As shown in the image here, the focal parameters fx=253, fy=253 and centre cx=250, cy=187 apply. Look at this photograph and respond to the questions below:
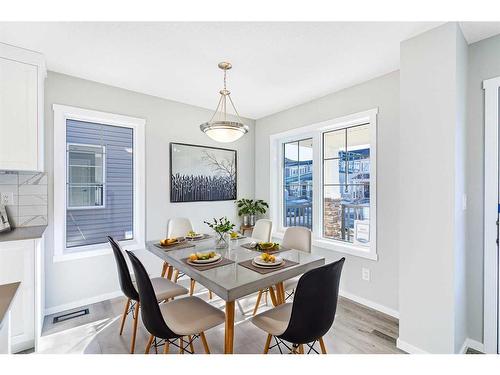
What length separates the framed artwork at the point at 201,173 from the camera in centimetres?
347

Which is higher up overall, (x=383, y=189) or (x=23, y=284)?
(x=383, y=189)

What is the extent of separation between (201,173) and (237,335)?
7.22 feet

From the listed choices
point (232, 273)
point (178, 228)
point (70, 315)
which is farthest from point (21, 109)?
point (232, 273)

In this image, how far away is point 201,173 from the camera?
3.72 metres

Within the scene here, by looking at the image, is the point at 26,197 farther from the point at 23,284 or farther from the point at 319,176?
the point at 319,176

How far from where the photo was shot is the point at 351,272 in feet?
9.67

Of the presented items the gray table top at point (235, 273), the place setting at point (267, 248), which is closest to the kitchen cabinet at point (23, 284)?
the gray table top at point (235, 273)

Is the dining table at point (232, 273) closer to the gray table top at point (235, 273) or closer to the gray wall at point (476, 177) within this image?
the gray table top at point (235, 273)

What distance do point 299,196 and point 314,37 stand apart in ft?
7.35

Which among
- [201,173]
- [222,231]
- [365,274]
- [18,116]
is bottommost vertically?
[365,274]

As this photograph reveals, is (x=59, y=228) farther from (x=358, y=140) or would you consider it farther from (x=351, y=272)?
(x=358, y=140)

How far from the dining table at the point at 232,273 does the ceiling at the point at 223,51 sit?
176 cm
